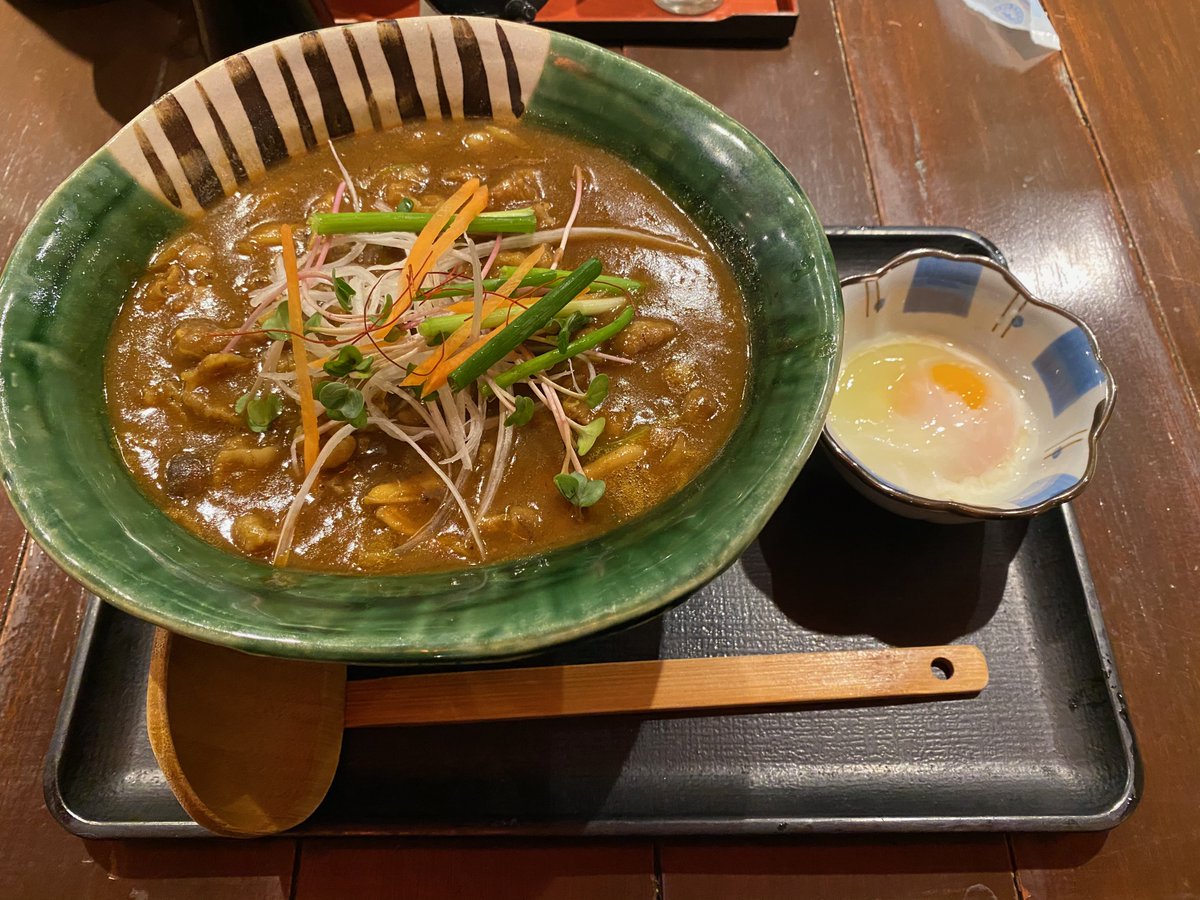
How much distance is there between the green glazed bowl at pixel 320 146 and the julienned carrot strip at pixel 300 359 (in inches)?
9.5

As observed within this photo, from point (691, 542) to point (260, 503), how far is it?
832 millimetres

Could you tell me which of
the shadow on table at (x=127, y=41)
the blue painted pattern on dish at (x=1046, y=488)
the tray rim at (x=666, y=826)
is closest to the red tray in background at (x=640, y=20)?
the shadow on table at (x=127, y=41)

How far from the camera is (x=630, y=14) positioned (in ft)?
8.99

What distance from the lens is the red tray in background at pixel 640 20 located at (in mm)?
2672

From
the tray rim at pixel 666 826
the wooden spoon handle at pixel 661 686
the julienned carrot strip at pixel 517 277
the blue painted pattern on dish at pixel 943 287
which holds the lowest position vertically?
the tray rim at pixel 666 826

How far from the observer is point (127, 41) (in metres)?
2.76

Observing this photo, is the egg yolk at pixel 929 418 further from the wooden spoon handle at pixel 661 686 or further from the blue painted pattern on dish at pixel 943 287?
the wooden spoon handle at pixel 661 686

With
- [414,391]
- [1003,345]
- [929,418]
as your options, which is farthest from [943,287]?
[414,391]

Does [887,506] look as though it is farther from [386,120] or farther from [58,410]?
[58,410]

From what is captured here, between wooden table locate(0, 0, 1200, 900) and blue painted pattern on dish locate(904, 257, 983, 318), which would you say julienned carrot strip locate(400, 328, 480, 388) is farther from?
blue painted pattern on dish locate(904, 257, 983, 318)

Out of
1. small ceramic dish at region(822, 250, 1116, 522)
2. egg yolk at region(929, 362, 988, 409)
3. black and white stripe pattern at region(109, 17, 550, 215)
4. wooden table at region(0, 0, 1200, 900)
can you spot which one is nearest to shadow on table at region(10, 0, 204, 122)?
wooden table at region(0, 0, 1200, 900)

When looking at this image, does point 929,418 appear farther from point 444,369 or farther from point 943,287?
point 444,369

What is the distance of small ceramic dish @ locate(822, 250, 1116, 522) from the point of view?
1688 mm

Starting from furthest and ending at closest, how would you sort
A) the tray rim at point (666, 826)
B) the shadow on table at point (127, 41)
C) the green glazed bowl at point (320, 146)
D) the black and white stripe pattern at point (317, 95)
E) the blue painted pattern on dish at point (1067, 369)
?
the shadow on table at point (127, 41) < the blue painted pattern on dish at point (1067, 369) < the black and white stripe pattern at point (317, 95) < the tray rim at point (666, 826) < the green glazed bowl at point (320, 146)
